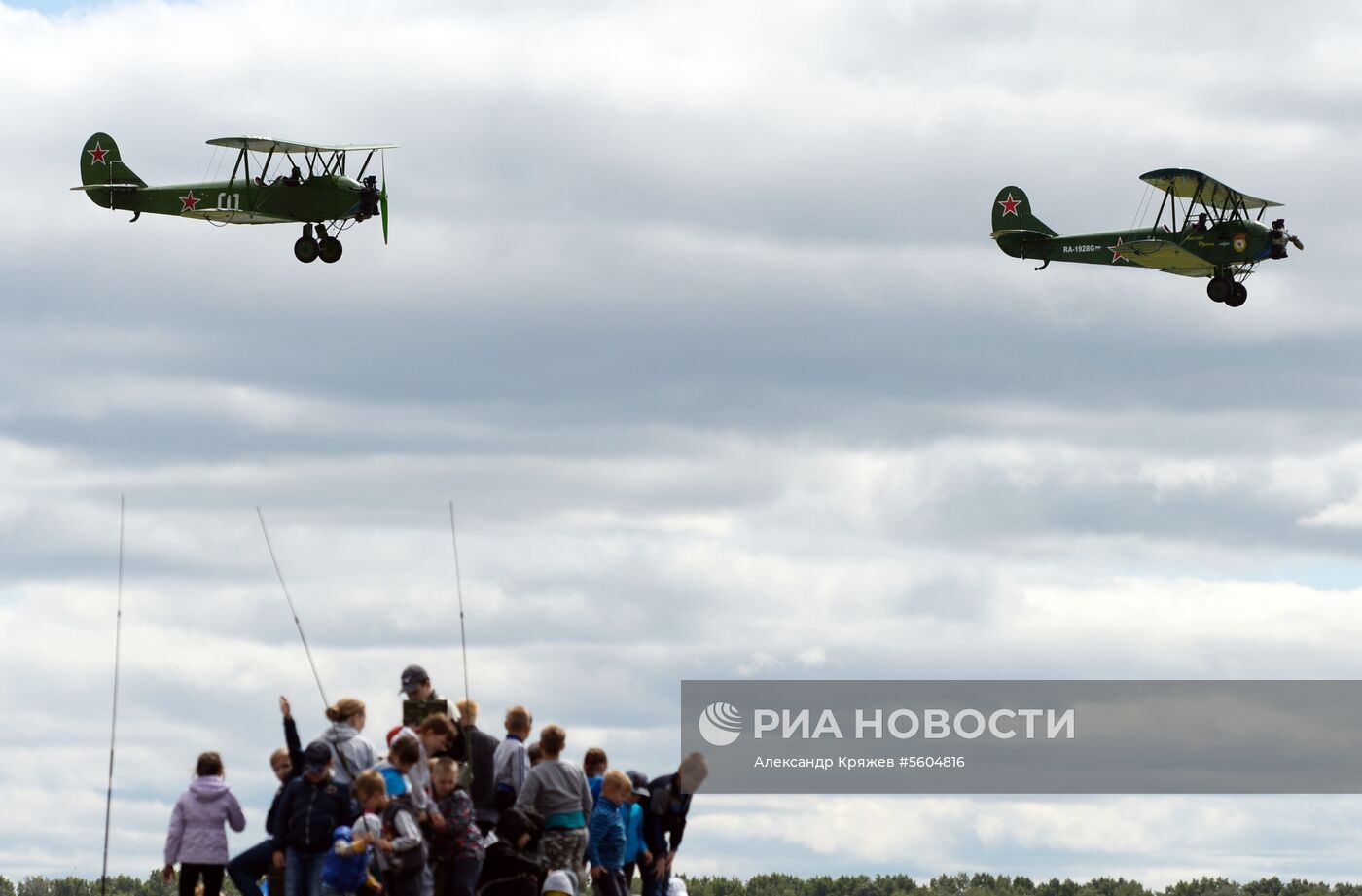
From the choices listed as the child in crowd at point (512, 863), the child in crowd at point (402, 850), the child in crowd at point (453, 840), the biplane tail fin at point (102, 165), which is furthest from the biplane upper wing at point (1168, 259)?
the child in crowd at point (402, 850)

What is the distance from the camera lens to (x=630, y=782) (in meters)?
19.8

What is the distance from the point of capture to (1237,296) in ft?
170

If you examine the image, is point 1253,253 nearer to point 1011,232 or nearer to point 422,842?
point 1011,232

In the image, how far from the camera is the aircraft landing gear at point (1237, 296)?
5142 centimetres

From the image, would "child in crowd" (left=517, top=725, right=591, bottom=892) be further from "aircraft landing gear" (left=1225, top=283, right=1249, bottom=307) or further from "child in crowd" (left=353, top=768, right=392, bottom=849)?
"aircraft landing gear" (left=1225, top=283, right=1249, bottom=307)

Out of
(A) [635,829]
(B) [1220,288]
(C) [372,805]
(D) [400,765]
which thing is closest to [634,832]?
(A) [635,829]

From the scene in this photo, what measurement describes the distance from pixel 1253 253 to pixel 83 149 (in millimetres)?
30581

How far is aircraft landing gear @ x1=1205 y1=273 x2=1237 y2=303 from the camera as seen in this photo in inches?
2036

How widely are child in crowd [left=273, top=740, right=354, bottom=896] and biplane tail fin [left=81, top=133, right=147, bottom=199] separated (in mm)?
41142

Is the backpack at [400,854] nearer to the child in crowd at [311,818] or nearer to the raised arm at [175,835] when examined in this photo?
the child in crowd at [311,818]

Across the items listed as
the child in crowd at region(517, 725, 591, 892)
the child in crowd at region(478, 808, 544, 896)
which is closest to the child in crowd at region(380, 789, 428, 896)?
the child in crowd at region(478, 808, 544, 896)

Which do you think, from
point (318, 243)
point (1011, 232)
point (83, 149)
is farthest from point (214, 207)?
point (1011, 232)

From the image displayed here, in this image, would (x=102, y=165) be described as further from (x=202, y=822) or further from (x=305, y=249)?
(x=202, y=822)

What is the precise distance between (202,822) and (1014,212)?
4695 centimetres
